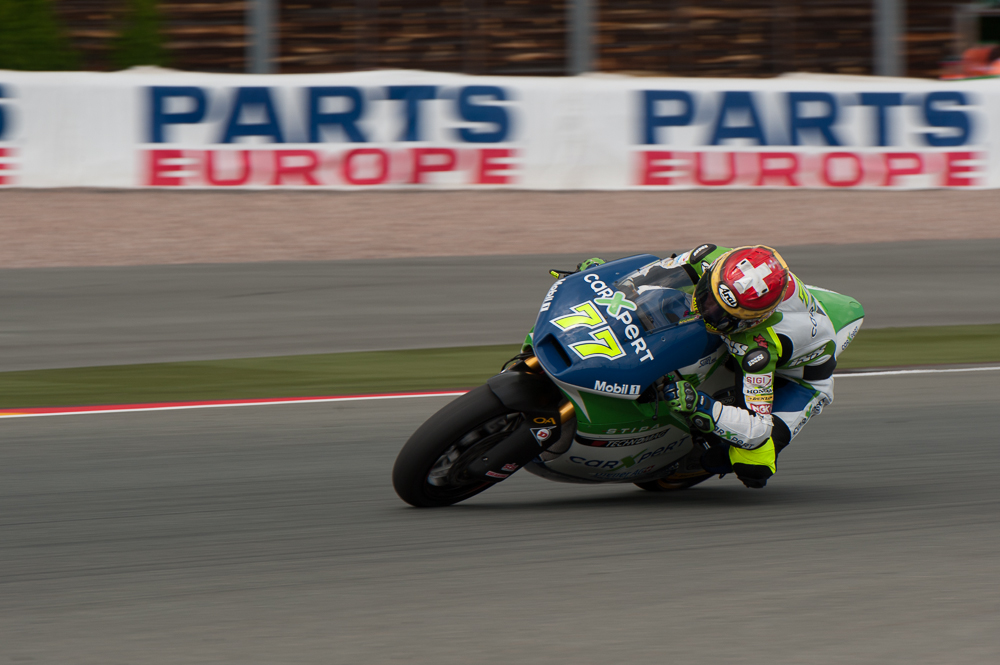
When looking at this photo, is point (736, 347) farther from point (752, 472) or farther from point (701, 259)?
point (752, 472)

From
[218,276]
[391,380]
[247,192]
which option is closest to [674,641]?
[391,380]

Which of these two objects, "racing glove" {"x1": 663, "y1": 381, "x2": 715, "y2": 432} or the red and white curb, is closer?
"racing glove" {"x1": 663, "y1": 381, "x2": 715, "y2": 432}

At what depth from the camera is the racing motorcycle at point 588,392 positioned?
502 cm

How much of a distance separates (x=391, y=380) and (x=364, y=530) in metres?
3.26

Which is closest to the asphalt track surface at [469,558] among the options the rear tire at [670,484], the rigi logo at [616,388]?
the rear tire at [670,484]

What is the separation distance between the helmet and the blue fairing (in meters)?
0.13

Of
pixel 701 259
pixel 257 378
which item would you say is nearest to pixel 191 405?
pixel 257 378

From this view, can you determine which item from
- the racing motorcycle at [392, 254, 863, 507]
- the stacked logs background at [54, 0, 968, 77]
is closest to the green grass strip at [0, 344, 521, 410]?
the racing motorcycle at [392, 254, 863, 507]

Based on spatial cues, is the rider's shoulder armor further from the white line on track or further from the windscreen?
the white line on track

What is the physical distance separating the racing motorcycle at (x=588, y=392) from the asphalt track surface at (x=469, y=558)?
242 mm

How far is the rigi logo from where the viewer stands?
500cm

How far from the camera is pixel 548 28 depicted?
68.4 ft

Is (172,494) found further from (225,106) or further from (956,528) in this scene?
(225,106)

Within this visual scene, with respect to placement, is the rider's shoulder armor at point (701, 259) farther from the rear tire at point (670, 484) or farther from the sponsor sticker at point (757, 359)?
the rear tire at point (670, 484)
